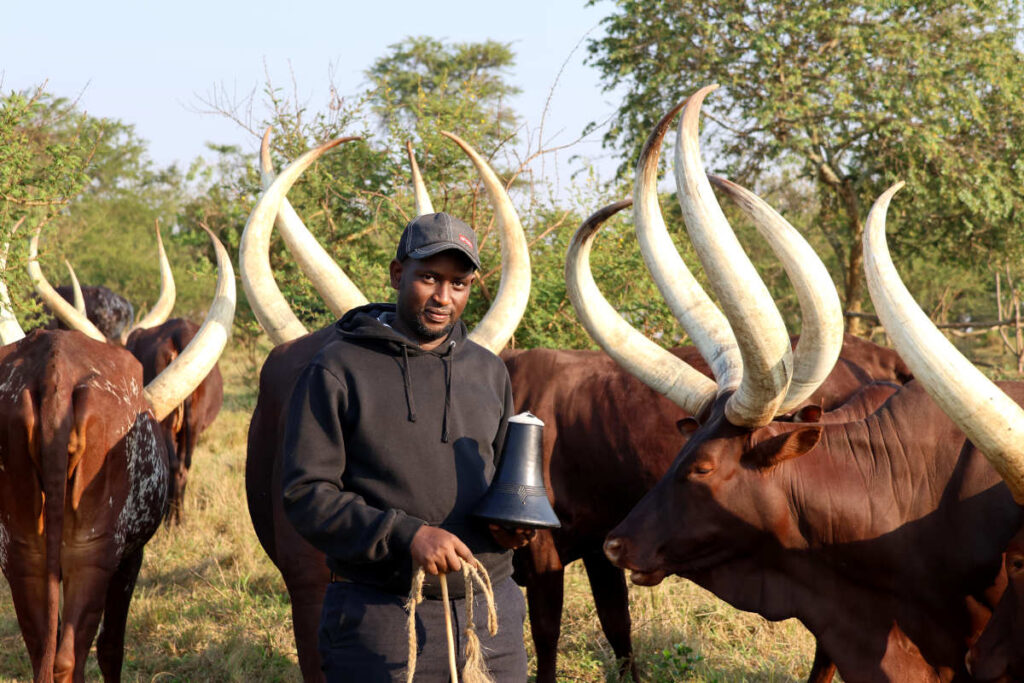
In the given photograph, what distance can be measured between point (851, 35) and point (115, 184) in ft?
59.0

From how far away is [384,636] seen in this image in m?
2.42

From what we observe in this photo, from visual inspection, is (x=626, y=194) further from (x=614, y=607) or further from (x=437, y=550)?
(x=437, y=550)

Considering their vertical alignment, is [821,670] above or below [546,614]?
below

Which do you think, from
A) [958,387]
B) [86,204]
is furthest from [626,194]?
[86,204]

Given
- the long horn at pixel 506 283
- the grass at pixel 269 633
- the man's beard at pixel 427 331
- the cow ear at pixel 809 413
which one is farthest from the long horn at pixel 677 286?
the grass at pixel 269 633

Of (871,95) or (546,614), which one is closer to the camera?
(546,614)

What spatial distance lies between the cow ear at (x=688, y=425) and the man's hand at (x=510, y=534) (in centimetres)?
106

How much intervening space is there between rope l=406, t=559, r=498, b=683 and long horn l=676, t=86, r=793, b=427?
113 centimetres

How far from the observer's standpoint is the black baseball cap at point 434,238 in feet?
8.14

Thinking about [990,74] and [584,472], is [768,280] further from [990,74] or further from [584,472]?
[584,472]

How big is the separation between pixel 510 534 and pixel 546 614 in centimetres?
211

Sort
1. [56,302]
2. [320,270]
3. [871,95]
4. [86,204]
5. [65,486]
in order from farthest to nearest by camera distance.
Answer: [86,204], [871,95], [56,302], [320,270], [65,486]

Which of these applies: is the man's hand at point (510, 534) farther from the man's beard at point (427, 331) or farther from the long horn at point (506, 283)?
the long horn at point (506, 283)

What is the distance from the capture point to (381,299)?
278 inches
